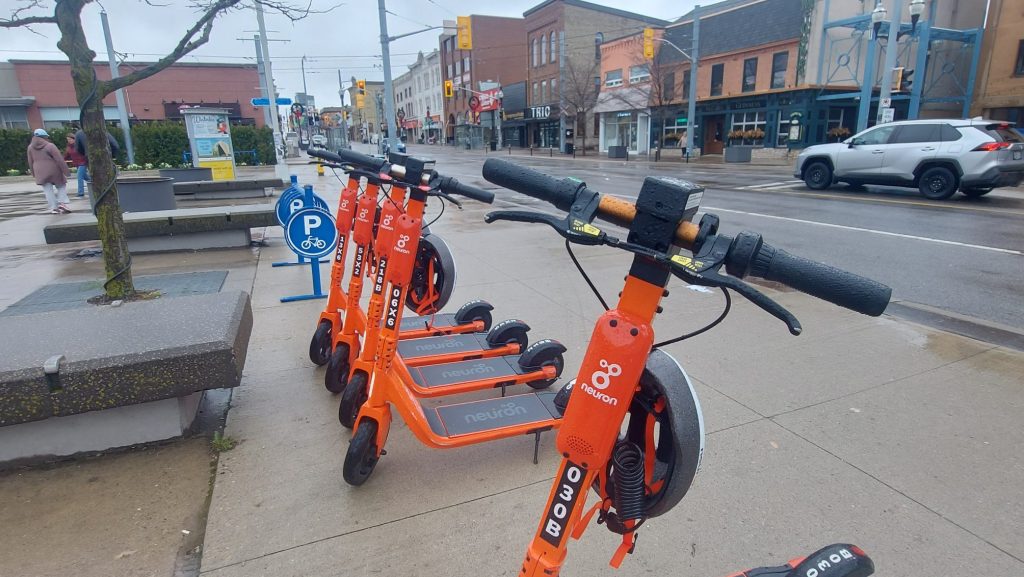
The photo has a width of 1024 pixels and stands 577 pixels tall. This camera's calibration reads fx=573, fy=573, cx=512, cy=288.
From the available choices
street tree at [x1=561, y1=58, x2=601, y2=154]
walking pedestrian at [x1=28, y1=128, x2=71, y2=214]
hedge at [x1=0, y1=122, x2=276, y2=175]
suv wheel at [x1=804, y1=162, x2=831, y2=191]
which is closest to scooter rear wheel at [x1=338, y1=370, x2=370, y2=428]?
walking pedestrian at [x1=28, y1=128, x2=71, y2=214]

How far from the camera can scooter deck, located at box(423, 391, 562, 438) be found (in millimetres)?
3062

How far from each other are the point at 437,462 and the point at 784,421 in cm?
210

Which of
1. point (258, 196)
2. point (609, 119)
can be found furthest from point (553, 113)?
point (258, 196)

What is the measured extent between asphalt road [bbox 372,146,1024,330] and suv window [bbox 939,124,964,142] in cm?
143

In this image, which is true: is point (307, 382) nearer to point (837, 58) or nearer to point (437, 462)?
point (437, 462)

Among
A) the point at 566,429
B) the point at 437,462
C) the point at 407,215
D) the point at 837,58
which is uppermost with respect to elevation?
the point at 837,58

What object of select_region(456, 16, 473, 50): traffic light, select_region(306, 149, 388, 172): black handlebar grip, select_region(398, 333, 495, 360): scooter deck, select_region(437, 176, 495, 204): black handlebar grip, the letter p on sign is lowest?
select_region(398, 333, 495, 360): scooter deck

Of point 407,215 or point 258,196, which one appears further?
point 258,196

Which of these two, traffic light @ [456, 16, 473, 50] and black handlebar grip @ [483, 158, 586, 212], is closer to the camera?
black handlebar grip @ [483, 158, 586, 212]

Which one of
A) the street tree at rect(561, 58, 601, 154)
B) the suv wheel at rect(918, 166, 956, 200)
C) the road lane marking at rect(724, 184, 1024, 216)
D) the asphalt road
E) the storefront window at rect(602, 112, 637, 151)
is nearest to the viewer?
the asphalt road

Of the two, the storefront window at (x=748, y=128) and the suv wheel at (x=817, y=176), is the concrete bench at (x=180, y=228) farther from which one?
the storefront window at (x=748, y=128)

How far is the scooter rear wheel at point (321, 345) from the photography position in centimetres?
428

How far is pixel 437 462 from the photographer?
124 inches

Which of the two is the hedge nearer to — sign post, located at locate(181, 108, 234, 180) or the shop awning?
sign post, located at locate(181, 108, 234, 180)
